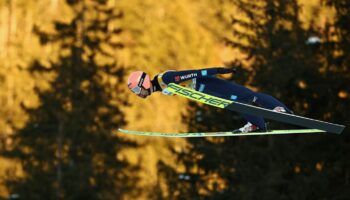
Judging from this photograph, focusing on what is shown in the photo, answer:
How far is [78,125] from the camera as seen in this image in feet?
95.8

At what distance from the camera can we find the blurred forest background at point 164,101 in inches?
776

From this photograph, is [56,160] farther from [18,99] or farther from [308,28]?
[308,28]

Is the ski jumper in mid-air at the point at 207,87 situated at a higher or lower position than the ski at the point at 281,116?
higher

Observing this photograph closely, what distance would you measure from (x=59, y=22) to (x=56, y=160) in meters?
5.71

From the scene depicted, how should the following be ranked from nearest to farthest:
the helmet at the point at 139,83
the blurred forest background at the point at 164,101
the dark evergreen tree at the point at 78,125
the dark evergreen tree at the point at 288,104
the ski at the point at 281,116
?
the ski at the point at 281,116 < the helmet at the point at 139,83 < the dark evergreen tree at the point at 288,104 < the blurred forest background at the point at 164,101 < the dark evergreen tree at the point at 78,125

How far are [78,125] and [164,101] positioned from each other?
5.23 meters

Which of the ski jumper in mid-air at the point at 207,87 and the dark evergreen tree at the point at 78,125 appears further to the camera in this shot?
the dark evergreen tree at the point at 78,125

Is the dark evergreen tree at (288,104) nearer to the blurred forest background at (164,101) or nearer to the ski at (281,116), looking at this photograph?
the blurred forest background at (164,101)

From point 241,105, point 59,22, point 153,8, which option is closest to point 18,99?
point 59,22

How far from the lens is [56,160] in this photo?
29.3m

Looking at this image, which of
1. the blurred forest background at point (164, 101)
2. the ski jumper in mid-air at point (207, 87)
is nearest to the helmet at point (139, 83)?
the ski jumper in mid-air at point (207, 87)

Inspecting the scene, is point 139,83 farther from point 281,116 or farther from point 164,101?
point 164,101

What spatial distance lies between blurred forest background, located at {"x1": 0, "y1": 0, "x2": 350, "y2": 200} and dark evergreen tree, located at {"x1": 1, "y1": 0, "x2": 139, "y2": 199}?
5 cm

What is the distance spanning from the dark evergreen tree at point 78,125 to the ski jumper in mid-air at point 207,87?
60.9 feet
